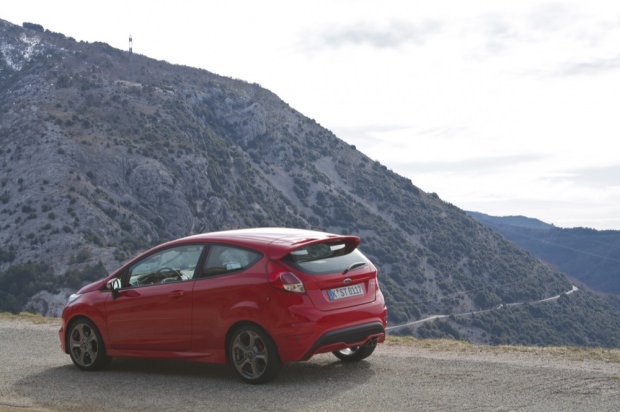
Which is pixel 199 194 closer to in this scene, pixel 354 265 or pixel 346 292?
pixel 354 265

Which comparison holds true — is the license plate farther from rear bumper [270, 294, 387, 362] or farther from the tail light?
the tail light

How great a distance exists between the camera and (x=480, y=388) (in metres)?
7.36

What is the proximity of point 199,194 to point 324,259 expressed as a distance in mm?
101318

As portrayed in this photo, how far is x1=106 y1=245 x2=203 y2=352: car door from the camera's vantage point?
8.24 metres

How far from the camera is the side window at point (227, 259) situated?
7.91 meters

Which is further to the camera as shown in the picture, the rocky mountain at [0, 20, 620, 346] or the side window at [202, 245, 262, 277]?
the rocky mountain at [0, 20, 620, 346]

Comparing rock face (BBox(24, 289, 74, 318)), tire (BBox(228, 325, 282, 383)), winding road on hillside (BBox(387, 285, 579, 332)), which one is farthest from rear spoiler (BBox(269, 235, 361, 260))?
winding road on hillside (BBox(387, 285, 579, 332))

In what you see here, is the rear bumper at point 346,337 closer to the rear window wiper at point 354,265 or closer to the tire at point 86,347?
the rear window wiper at point 354,265

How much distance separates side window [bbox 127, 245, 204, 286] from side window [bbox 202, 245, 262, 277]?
0.19 metres

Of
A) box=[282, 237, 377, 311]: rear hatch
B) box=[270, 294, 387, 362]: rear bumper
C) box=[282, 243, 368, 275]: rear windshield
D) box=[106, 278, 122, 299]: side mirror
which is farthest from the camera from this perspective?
box=[106, 278, 122, 299]: side mirror

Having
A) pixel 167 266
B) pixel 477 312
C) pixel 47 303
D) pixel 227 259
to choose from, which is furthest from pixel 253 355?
pixel 477 312

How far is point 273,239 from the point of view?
8070 mm

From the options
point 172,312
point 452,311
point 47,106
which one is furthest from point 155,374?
point 47,106

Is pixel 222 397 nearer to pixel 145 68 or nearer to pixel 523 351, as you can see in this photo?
pixel 523 351
